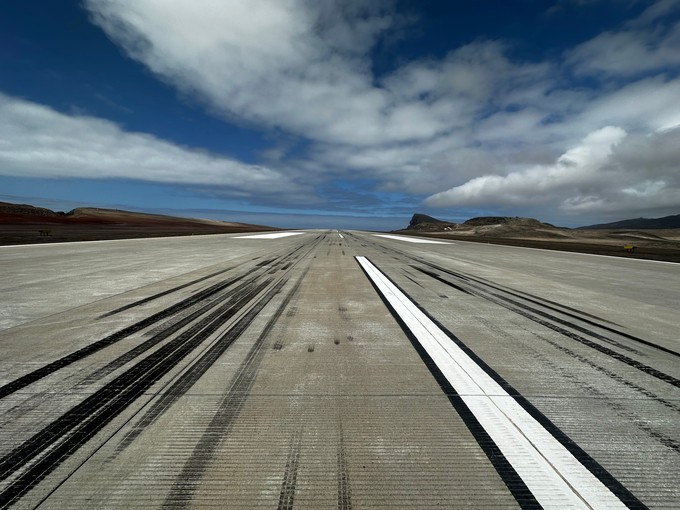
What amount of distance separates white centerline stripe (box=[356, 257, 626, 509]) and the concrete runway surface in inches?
0.5

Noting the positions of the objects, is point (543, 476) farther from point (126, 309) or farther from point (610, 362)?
point (126, 309)

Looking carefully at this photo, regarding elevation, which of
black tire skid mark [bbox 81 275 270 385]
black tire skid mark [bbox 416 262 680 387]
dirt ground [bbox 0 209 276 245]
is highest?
dirt ground [bbox 0 209 276 245]

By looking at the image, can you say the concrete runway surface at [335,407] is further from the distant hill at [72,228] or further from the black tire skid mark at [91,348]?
the distant hill at [72,228]

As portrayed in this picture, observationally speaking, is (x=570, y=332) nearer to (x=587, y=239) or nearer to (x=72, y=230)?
(x=72, y=230)

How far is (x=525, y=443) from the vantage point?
2.25 m

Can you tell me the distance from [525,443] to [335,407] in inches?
54.9

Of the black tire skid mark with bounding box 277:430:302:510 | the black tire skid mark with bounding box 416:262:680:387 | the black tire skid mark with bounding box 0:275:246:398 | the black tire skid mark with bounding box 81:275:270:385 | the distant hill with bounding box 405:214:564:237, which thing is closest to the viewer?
the black tire skid mark with bounding box 277:430:302:510

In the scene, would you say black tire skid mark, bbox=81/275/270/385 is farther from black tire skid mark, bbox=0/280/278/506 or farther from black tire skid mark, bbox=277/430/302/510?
black tire skid mark, bbox=277/430/302/510

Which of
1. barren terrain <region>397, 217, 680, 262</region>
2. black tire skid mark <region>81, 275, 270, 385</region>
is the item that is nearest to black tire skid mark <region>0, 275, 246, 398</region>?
black tire skid mark <region>81, 275, 270, 385</region>

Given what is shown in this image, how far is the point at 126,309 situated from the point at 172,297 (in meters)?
0.95

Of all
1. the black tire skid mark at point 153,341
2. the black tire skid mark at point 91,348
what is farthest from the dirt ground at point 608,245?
the black tire skid mark at point 91,348

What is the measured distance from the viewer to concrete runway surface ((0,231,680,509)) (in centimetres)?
189

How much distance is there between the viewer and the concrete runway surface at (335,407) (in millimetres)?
1886

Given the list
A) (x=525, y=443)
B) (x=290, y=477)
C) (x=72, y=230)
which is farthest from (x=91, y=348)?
(x=72, y=230)
